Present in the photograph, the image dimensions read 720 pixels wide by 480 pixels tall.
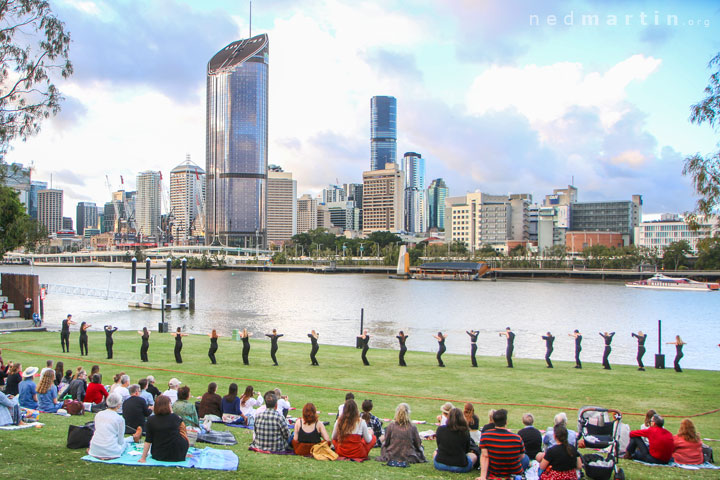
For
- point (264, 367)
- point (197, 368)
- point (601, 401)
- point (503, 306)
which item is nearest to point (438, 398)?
point (601, 401)

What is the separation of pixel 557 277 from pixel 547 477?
152 m

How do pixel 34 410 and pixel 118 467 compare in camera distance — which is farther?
pixel 34 410

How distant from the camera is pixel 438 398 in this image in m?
17.3

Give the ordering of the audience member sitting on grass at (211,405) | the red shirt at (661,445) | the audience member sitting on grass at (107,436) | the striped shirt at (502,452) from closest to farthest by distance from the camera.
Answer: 1. the striped shirt at (502,452)
2. the audience member sitting on grass at (107,436)
3. the red shirt at (661,445)
4. the audience member sitting on grass at (211,405)

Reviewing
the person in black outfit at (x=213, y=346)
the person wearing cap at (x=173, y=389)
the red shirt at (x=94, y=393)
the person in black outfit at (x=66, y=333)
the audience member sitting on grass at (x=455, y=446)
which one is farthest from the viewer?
the person in black outfit at (x=66, y=333)

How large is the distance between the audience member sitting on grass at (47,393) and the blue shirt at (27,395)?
149 mm

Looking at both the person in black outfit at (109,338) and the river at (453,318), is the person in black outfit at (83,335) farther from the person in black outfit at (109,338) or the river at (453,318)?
the river at (453,318)

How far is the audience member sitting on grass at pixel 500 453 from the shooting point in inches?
344

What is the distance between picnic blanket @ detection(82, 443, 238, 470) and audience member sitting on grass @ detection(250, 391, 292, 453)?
2.17ft

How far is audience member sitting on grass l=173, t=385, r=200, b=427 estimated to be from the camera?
10.7 m

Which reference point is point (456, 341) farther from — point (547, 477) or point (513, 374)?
point (547, 477)

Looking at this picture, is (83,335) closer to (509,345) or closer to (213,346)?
(213,346)

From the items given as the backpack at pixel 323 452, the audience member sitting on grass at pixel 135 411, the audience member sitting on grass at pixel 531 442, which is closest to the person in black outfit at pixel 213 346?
the audience member sitting on grass at pixel 135 411

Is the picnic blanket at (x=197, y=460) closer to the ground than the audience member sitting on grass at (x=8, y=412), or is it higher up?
closer to the ground
